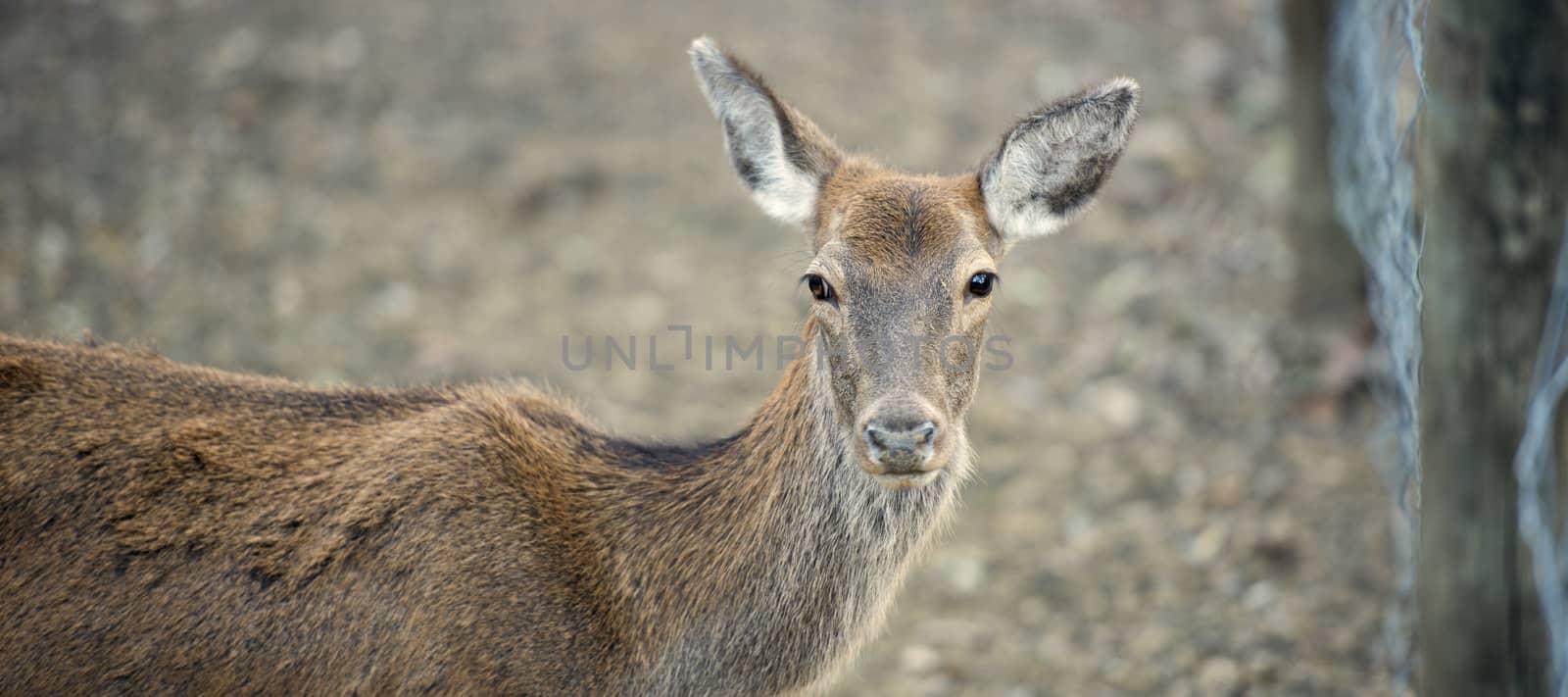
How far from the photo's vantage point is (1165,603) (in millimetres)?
5648

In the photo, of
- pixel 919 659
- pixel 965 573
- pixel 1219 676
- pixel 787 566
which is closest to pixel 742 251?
pixel 965 573

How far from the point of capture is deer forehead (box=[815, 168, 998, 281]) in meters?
3.82

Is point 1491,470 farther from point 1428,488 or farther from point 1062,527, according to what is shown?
point 1062,527

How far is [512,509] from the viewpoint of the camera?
150 inches

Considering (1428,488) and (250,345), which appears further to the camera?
(250,345)

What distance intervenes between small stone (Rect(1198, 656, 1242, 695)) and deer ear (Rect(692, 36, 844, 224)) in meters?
2.47

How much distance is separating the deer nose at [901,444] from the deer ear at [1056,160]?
908 mm

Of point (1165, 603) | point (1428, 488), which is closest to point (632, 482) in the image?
point (1428, 488)

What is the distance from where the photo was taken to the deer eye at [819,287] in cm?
387

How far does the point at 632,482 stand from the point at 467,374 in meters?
3.41

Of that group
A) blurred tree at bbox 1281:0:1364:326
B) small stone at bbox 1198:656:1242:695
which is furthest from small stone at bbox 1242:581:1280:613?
blurred tree at bbox 1281:0:1364:326

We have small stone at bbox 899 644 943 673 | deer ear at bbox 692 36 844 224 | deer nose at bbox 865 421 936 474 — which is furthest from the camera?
small stone at bbox 899 644 943 673

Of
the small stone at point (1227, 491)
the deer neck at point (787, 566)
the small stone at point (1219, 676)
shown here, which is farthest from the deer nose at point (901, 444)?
the small stone at point (1227, 491)

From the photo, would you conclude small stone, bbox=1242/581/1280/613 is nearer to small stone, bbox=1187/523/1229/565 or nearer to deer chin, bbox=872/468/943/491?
small stone, bbox=1187/523/1229/565
